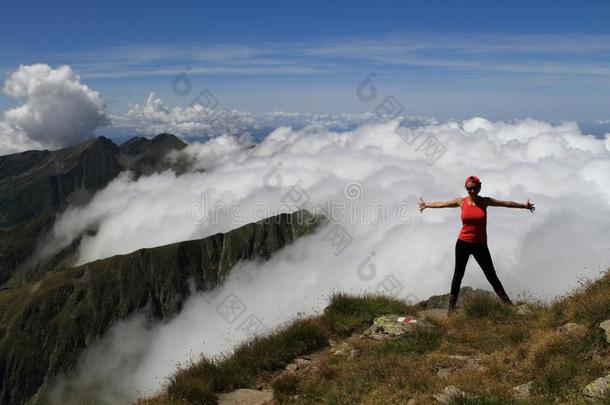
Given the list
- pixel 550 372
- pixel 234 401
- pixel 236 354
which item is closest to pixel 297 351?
pixel 236 354

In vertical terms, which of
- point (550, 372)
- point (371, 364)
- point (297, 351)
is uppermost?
point (550, 372)

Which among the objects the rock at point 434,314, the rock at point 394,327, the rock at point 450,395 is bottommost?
the rock at point 434,314

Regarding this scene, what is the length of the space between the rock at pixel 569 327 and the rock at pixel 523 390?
213 centimetres

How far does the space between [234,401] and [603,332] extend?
7687 mm

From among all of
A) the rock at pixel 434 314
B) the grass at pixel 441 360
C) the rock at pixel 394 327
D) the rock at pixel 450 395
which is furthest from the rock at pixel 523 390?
the rock at pixel 434 314

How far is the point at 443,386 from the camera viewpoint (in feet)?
27.9

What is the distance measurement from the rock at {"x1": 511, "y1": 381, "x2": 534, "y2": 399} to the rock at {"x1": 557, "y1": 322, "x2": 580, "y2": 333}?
2.13 meters

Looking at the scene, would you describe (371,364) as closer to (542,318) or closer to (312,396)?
(312,396)

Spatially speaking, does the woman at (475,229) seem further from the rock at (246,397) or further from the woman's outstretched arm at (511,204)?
the rock at (246,397)

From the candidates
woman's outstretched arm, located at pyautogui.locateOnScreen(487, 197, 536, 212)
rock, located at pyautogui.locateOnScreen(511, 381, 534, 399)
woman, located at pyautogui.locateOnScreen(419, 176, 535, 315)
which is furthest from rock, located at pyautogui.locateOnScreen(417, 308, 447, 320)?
rock, located at pyautogui.locateOnScreen(511, 381, 534, 399)

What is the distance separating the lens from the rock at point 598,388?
272 inches

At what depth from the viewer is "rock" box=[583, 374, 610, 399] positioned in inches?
272

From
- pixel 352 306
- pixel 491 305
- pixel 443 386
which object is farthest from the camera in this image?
pixel 352 306

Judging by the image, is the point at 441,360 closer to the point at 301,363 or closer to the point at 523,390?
the point at 523,390
